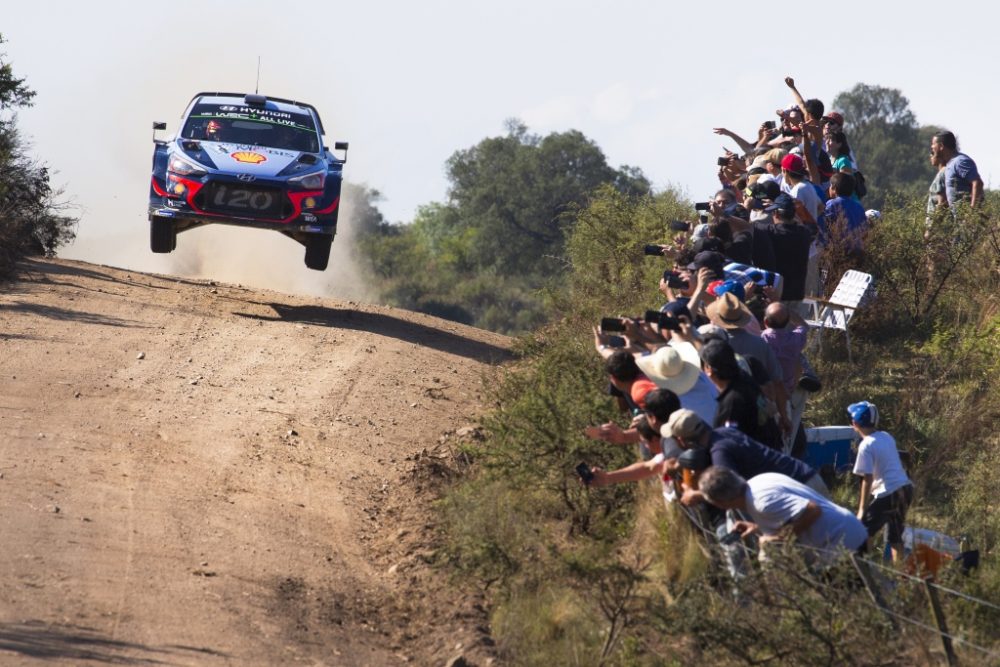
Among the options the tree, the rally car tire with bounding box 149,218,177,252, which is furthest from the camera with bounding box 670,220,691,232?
the tree

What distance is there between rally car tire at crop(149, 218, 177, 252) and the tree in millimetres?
43381

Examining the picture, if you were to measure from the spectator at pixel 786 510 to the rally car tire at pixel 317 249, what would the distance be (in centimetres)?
999

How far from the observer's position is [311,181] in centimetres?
1628

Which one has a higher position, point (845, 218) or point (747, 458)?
point (845, 218)

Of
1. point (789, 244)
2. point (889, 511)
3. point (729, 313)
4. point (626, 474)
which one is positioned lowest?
point (889, 511)

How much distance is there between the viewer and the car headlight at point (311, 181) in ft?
53.1

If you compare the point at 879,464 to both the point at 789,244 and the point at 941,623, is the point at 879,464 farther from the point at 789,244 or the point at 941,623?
the point at 789,244

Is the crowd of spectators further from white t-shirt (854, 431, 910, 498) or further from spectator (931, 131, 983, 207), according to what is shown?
spectator (931, 131, 983, 207)

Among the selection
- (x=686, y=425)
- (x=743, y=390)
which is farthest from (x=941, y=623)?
(x=743, y=390)

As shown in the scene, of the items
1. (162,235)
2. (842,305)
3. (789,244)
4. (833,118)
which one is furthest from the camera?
(162,235)

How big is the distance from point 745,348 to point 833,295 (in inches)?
172

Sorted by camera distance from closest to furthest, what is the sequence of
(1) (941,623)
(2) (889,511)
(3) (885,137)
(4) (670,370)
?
(1) (941,623) → (4) (670,370) → (2) (889,511) → (3) (885,137)

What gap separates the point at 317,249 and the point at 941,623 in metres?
11.4

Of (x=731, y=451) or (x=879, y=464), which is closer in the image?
(x=731, y=451)
